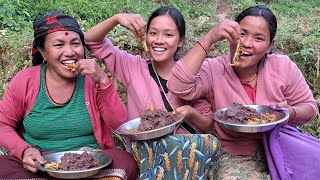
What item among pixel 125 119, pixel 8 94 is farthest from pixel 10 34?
pixel 125 119

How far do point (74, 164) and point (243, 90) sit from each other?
1353 millimetres

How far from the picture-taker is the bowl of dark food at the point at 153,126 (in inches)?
100

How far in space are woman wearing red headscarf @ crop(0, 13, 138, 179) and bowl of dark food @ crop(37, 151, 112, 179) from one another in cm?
15

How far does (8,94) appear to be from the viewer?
3.07 m

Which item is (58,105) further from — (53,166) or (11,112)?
(53,166)

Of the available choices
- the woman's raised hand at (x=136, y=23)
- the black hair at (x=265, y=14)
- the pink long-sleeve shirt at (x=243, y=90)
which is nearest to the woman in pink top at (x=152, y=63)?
the woman's raised hand at (x=136, y=23)

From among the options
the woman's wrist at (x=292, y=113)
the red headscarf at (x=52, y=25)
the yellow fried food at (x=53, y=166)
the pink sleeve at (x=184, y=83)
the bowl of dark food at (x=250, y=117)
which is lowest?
the yellow fried food at (x=53, y=166)

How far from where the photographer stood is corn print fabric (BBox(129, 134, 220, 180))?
8.70 ft

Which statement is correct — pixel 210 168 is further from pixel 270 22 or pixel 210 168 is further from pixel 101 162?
pixel 270 22

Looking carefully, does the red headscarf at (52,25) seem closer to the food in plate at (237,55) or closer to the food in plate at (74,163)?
the food in plate at (74,163)

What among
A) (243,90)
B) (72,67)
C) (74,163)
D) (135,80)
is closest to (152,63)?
(135,80)

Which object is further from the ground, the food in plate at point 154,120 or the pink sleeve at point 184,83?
the pink sleeve at point 184,83

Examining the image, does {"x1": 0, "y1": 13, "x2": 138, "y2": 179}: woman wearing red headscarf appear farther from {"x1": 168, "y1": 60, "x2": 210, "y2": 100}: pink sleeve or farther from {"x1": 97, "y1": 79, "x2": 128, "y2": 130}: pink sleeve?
{"x1": 168, "y1": 60, "x2": 210, "y2": 100}: pink sleeve

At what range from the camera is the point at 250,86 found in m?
3.19
